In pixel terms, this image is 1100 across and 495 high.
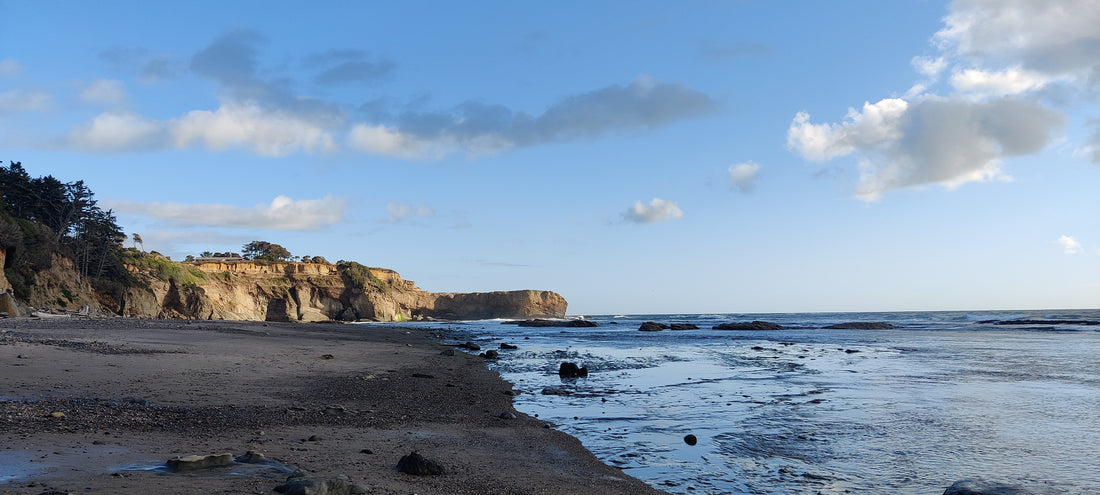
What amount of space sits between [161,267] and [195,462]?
7153cm

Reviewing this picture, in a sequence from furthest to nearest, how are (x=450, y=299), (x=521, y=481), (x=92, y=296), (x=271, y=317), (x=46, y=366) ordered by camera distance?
(x=450, y=299), (x=271, y=317), (x=92, y=296), (x=46, y=366), (x=521, y=481)

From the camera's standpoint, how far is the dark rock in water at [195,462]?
4.93 metres

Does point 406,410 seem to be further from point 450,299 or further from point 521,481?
point 450,299

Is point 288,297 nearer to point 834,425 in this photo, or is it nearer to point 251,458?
point 834,425

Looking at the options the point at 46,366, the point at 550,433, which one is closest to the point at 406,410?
the point at 550,433

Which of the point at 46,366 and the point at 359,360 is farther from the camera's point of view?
the point at 359,360

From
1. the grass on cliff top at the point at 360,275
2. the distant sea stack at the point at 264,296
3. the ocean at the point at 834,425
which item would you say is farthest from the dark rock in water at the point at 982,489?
the grass on cliff top at the point at 360,275

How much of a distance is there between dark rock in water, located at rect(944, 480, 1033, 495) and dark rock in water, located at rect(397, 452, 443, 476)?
192 inches

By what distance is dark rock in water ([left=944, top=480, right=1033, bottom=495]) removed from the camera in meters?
5.37

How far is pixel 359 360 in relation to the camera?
61.4 ft

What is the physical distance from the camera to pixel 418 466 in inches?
216

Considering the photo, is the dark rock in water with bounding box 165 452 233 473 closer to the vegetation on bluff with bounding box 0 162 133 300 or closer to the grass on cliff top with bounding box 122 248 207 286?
the vegetation on bluff with bounding box 0 162 133 300

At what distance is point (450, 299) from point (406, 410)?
125 metres

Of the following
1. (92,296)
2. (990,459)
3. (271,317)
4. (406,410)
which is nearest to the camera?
(990,459)
